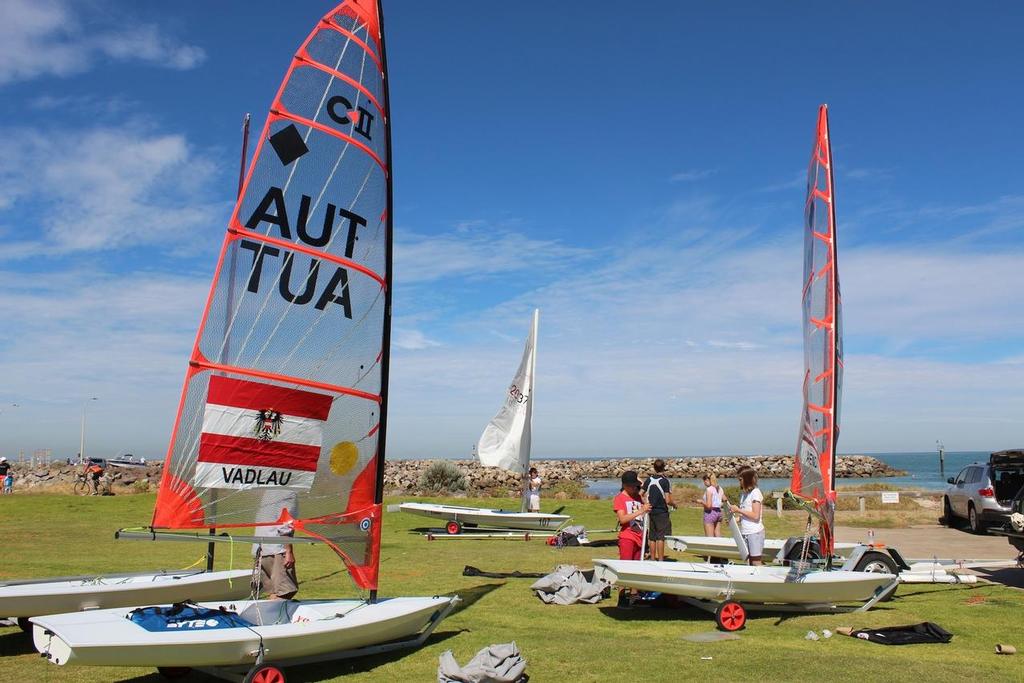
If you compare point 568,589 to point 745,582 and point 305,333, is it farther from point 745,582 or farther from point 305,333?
point 305,333

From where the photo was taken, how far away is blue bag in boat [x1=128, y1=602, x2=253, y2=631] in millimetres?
5602

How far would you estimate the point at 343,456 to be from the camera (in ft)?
23.5

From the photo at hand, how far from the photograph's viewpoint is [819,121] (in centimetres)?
1067

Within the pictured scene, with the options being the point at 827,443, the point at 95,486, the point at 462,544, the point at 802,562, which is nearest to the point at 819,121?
the point at 827,443

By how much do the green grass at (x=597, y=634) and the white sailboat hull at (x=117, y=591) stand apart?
1.58 feet

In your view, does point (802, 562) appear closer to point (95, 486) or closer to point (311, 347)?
point (311, 347)

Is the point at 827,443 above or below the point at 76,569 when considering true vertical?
above

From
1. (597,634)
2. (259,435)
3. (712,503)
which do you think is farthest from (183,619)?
(712,503)

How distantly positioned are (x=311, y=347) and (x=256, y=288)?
0.69m

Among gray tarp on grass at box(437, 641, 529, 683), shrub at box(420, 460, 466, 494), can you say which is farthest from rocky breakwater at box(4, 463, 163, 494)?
gray tarp on grass at box(437, 641, 529, 683)

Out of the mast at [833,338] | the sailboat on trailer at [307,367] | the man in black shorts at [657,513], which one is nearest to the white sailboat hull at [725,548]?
the man in black shorts at [657,513]

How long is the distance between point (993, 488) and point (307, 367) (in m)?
14.6

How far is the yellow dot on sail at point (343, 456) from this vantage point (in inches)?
280

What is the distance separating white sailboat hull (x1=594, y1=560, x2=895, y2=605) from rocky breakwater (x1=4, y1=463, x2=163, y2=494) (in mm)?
25311
